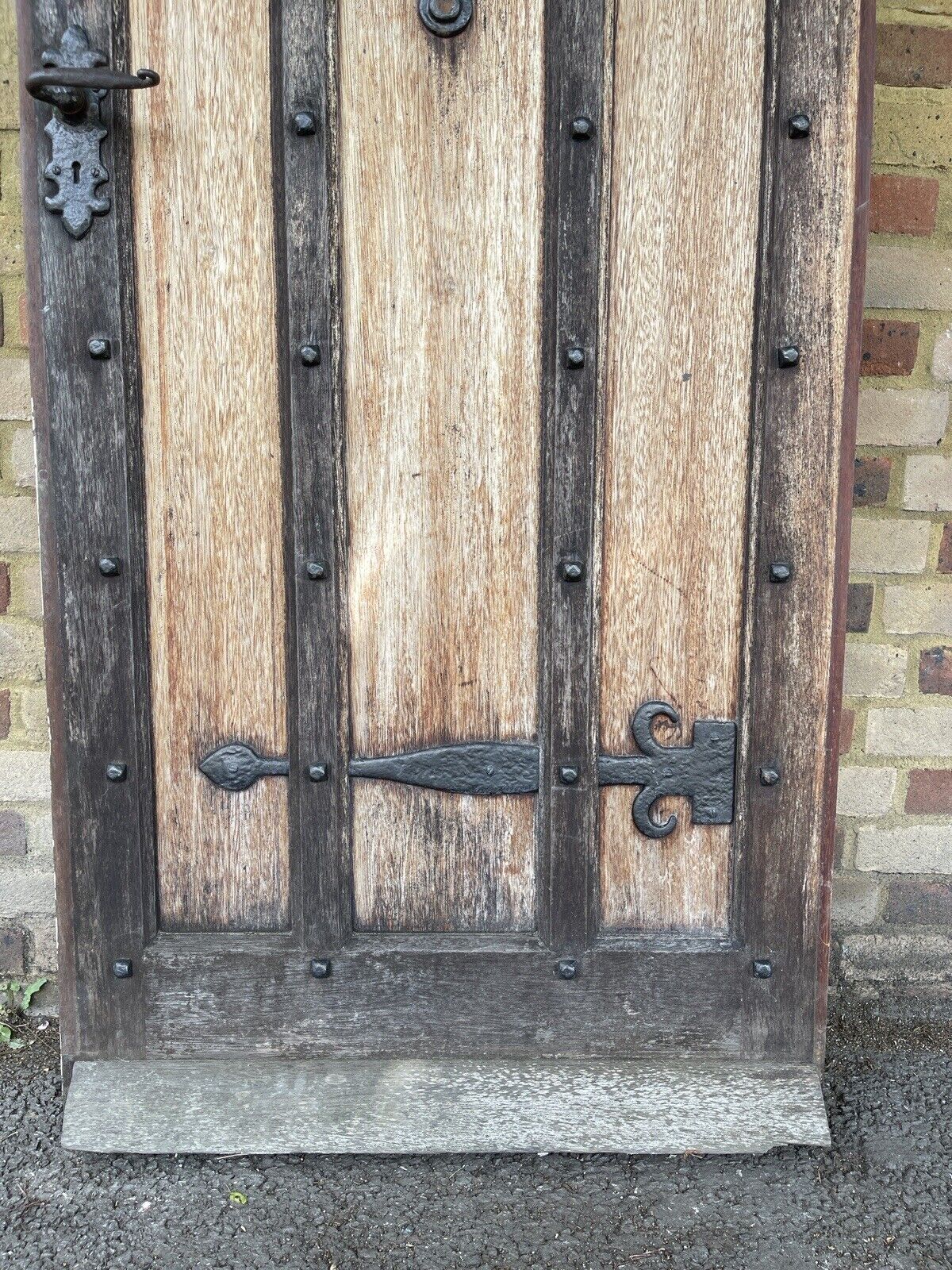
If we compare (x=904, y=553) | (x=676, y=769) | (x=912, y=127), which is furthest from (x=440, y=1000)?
(x=912, y=127)

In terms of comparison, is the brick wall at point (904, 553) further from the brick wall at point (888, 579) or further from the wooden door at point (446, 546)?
the wooden door at point (446, 546)

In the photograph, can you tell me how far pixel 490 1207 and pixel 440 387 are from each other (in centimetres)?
112

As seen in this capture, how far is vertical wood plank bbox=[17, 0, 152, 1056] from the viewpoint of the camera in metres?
1.39

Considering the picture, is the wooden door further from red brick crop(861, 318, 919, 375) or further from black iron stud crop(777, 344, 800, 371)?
red brick crop(861, 318, 919, 375)

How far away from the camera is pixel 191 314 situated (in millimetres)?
1423

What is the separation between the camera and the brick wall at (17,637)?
1593 millimetres

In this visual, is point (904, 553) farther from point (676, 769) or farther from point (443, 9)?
point (443, 9)

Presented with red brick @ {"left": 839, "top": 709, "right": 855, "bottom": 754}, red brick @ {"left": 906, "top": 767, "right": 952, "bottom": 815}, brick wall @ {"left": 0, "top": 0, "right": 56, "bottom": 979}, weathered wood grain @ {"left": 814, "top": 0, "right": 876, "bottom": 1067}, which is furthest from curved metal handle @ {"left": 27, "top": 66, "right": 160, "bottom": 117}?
red brick @ {"left": 906, "top": 767, "right": 952, "bottom": 815}

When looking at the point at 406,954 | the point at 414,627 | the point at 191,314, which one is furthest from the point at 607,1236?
the point at 191,314

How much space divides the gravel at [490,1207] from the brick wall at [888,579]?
0.33 m

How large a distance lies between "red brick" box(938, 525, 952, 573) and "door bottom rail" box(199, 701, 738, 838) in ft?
1.59

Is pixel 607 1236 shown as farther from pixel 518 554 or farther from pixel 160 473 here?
pixel 160 473

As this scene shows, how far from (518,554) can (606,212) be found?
47 centimetres

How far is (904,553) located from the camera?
171 centimetres
